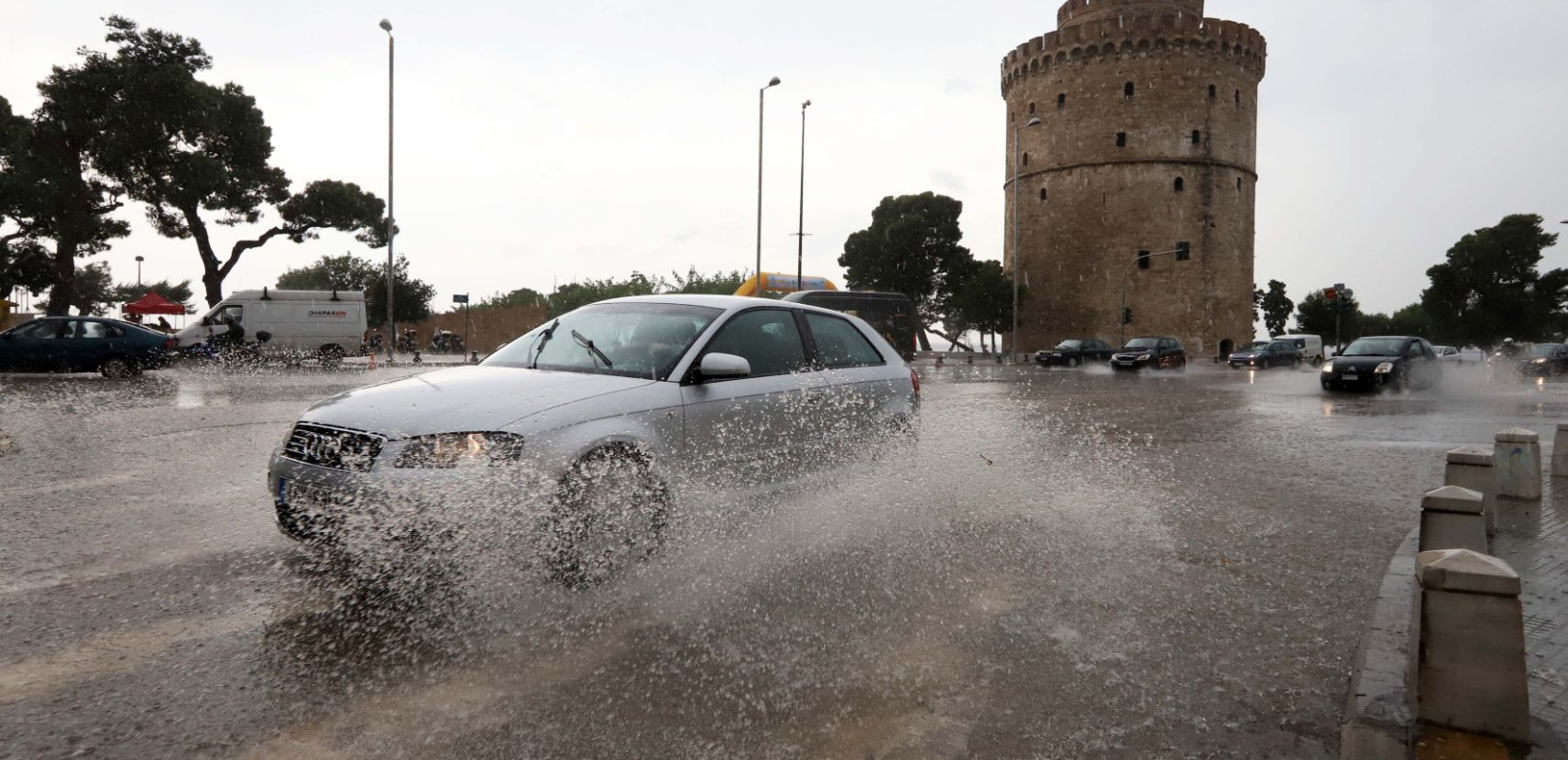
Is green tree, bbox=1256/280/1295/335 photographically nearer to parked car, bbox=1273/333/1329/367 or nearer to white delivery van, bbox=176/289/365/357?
parked car, bbox=1273/333/1329/367

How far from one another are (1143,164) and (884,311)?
31.6 m

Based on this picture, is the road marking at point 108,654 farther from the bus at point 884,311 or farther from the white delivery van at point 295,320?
the white delivery van at point 295,320

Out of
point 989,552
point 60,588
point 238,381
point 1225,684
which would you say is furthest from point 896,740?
point 238,381

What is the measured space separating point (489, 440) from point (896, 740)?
2061 millimetres

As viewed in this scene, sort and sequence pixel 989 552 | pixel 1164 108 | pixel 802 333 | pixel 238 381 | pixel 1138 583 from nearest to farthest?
pixel 1138 583
pixel 989 552
pixel 802 333
pixel 238 381
pixel 1164 108

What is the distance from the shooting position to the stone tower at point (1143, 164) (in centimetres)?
5244

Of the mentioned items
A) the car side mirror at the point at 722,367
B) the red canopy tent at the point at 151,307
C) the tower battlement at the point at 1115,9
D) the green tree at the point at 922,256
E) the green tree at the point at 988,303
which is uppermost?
the tower battlement at the point at 1115,9

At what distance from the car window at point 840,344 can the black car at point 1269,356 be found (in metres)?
37.3

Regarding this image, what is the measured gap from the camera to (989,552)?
506 centimetres

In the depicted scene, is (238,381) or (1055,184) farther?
(1055,184)

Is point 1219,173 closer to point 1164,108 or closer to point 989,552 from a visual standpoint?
point 1164,108

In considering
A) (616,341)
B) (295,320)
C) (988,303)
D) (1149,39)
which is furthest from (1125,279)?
(616,341)

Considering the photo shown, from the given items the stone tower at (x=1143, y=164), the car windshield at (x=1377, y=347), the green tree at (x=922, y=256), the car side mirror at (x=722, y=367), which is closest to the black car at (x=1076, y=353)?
the stone tower at (x=1143, y=164)

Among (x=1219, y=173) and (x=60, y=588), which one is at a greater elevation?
(x=1219, y=173)
